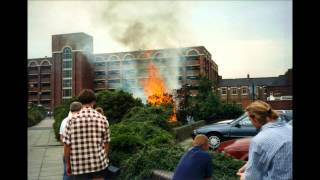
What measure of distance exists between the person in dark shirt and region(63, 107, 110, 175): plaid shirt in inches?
38.0

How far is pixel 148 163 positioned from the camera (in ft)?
25.8

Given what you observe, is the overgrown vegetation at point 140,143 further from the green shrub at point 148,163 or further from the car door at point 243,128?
the car door at point 243,128

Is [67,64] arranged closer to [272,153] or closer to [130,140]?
[130,140]

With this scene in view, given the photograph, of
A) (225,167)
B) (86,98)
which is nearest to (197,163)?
(86,98)

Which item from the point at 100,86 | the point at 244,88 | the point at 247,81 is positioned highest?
the point at 247,81

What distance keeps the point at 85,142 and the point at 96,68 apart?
3636 inches

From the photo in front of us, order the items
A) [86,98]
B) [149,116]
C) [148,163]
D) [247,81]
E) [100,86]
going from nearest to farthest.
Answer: [86,98] < [148,163] < [149,116] < [247,81] < [100,86]

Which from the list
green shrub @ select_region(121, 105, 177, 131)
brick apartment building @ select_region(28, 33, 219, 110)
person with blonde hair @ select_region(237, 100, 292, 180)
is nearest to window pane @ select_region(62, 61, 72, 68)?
brick apartment building @ select_region(28, 33, 219, 110)

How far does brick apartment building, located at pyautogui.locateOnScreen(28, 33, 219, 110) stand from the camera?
281 feet

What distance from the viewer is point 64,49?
3617 inches

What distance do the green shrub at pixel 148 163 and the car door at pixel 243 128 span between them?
612 cm
